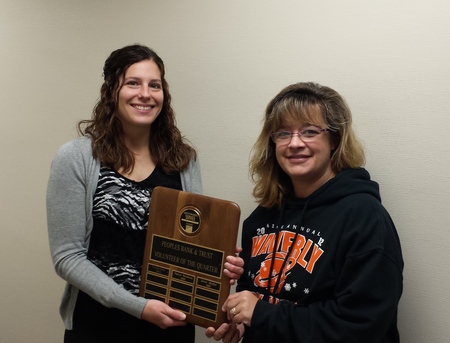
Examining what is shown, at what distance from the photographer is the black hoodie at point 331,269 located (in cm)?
115

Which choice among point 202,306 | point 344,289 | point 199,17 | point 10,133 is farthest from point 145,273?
point 10,133

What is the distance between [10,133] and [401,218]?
6.49ft

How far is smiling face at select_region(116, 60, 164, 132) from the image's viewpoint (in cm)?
148

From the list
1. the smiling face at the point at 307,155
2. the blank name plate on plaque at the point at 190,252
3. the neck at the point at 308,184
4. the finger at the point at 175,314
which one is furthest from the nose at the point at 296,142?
the finger at the point at 175,314

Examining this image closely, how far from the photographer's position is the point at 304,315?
4.03 ft

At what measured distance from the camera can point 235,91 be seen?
182cm

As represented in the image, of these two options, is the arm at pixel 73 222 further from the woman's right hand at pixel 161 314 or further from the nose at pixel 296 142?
the nose at pixel 296 142

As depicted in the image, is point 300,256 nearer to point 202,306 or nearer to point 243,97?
point 202,306

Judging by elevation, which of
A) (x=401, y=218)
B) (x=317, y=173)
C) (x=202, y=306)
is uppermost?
(x=317, y=173)

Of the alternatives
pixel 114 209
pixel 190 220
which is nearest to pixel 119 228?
pixel 114 209

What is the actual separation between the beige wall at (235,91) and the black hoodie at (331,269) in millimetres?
246

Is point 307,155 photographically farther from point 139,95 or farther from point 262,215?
point 139,95

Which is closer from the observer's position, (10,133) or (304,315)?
(304,315)

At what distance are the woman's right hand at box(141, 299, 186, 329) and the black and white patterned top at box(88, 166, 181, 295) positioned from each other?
0.11 metres
